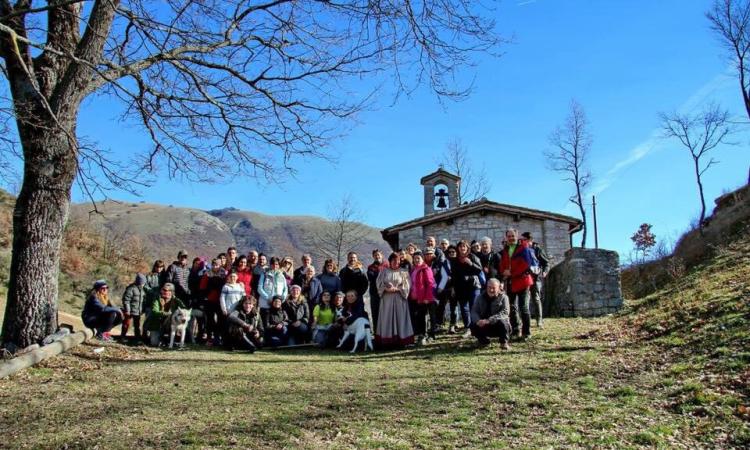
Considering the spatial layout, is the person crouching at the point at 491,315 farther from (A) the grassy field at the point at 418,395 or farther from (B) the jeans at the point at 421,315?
(B) the jeans at the point at 421,315

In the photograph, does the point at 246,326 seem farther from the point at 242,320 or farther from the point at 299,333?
the point at 299,333

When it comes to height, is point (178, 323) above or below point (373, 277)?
below

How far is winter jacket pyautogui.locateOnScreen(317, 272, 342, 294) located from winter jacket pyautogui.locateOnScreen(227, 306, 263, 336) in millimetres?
1497

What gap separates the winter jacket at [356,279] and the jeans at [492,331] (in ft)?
8.96

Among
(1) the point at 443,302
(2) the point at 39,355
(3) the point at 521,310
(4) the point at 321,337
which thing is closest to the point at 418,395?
(3) the point at 521,310

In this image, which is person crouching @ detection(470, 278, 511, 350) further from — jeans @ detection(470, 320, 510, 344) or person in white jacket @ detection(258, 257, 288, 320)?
person in white jacket @ detection(258, 257, 288, 320)

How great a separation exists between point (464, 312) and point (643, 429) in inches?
240

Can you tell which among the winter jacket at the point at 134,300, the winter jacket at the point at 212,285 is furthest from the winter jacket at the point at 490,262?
the winter jacket at the point at 134,300

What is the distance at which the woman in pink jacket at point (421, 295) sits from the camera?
1019 centimetres

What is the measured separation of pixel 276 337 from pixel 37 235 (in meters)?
4.37

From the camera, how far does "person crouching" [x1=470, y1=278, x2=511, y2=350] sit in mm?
8844

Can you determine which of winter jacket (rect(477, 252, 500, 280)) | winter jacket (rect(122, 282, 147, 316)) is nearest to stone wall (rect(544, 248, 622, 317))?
winter jacket (rect(477, 252, 500, 280))

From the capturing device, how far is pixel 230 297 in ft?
34.6

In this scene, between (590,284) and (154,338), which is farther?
(590,284)
